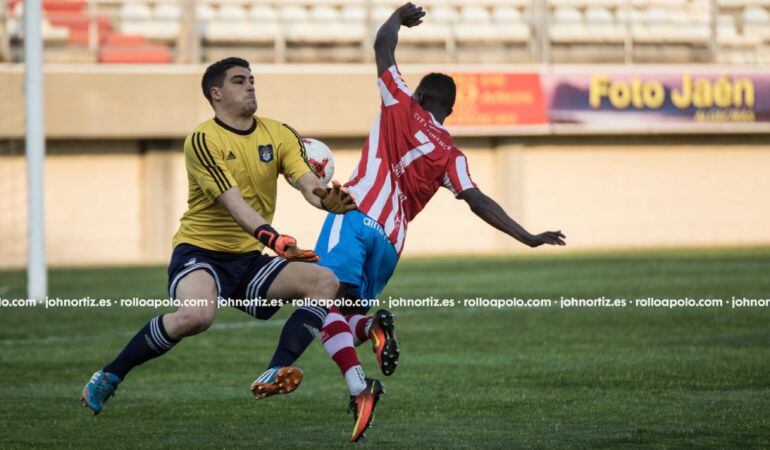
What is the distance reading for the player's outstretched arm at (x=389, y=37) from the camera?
8438 millimetres

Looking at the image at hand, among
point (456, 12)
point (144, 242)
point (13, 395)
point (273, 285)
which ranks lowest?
point (144, 242)

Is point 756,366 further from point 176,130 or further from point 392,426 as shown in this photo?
point 176,130

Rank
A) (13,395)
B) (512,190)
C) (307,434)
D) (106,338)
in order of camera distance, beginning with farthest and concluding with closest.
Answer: (512,190) < (106,338) < (13,395) < (307,434)

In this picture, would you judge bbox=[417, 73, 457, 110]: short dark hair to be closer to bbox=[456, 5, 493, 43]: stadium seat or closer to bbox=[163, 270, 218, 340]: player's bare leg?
bbox=[163, 270, 218, 340]: player's bare leg

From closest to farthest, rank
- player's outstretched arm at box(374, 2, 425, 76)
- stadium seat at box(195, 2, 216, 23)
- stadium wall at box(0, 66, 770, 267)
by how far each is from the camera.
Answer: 1. player's outstretched arm at box(374, 2, 425, 76)
2. stadium wall at box(0, 66, 770, 267)
3. stadium seat at box(195, 2, 216, 23)

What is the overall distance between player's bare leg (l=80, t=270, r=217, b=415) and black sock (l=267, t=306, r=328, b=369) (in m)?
0.42

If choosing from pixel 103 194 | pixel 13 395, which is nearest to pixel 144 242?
pixel 103 194

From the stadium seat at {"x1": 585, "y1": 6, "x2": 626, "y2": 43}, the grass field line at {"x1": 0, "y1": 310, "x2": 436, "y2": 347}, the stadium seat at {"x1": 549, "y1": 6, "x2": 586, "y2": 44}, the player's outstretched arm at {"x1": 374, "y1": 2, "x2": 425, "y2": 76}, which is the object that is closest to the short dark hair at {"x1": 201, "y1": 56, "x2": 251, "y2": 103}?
the player's outstretched arm at {"x1": 374, "y1": 2, "x2": 425, "y2": 76}

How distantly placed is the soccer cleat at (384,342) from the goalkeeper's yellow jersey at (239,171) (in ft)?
2.76

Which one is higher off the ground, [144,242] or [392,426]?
[392,426]

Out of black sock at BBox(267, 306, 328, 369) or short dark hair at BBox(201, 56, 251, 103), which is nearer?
black sock at BBox(267, 306, 328, 369)

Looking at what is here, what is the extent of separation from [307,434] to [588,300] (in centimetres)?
992

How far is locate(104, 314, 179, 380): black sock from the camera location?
764 centimetres

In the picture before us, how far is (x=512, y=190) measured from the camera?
112ft
